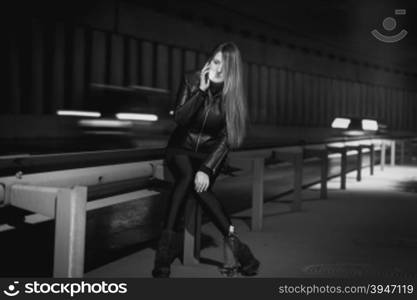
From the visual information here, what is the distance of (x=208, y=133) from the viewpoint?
159 inches

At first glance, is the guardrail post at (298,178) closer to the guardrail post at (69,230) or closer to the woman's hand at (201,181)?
the woman's hand at (201,181)

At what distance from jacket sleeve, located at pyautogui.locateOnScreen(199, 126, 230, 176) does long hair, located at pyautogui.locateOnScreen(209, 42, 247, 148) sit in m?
0.04

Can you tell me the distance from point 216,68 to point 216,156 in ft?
Answer: 1.98

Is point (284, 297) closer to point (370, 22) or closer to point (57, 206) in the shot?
point (57, 206)

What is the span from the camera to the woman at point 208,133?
387 cm

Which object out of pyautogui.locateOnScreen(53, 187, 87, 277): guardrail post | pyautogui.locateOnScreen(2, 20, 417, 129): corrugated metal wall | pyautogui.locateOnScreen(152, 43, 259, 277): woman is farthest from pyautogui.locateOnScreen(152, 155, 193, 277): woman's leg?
pyautogui.locateOnScreen(2, 20, 417, 129): corrugated metal wall

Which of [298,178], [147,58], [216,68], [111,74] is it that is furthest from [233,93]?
[147,58]

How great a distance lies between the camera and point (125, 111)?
1291cm

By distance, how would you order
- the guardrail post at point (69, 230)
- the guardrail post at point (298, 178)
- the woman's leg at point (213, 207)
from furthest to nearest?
the guardrail post at point (298, 178)
the woman's leg at point (213, 207)
the guardrail post at point (69, 230)

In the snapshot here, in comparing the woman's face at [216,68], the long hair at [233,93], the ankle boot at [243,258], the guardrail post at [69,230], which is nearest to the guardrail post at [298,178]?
the long hair at [233,93]

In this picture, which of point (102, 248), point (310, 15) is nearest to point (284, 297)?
point (102, 248)

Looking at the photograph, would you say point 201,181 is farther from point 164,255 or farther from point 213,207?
point 164,255

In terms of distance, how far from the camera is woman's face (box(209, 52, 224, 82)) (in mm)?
3910

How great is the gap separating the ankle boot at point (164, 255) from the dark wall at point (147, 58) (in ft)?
49.5
